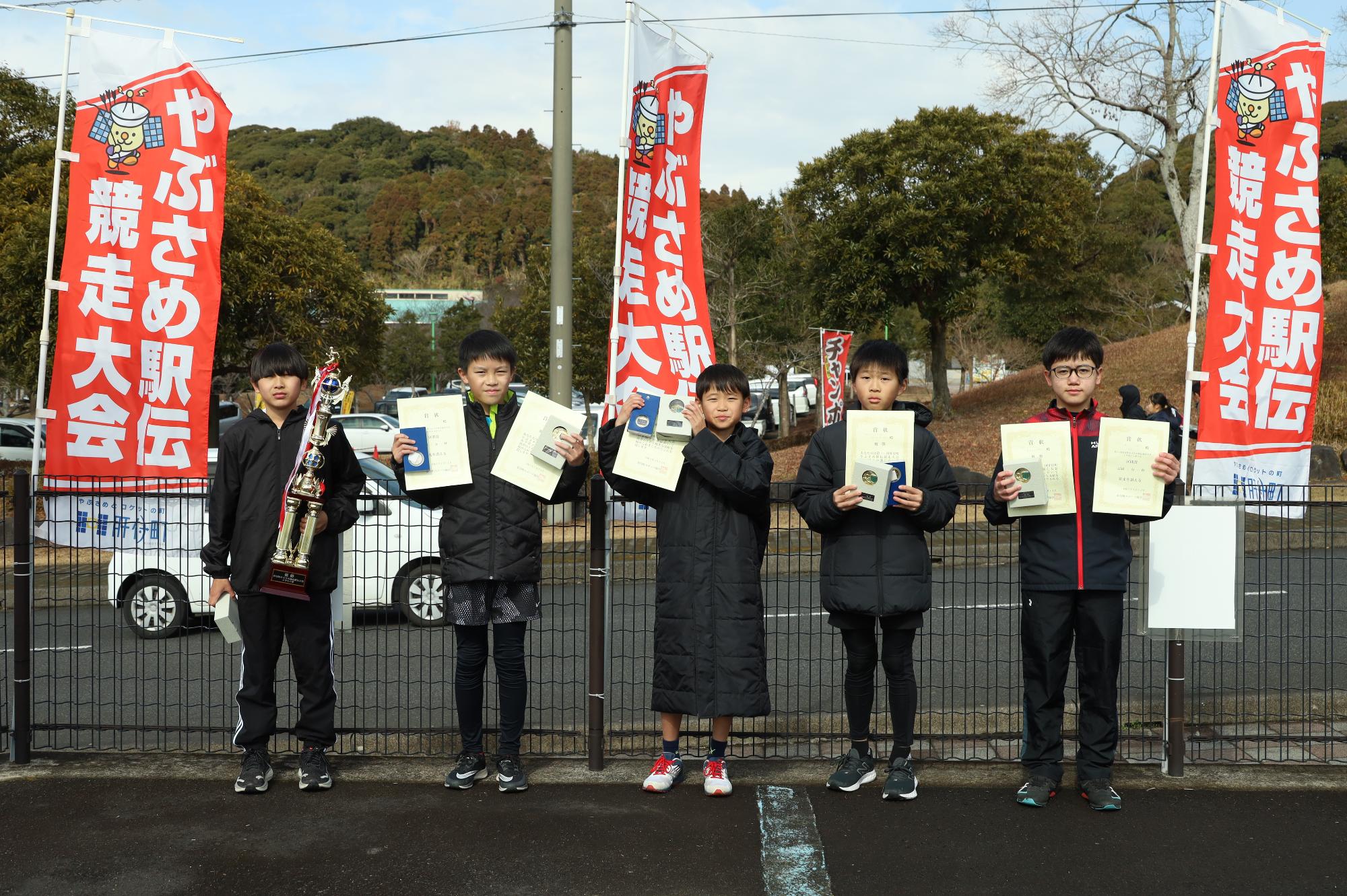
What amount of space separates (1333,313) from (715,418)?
87.1ft

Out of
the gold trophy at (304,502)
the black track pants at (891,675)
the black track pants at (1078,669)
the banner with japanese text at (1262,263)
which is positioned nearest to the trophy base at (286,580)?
the gold trophy at (304,502)

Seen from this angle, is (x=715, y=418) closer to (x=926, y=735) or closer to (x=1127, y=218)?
(x=926, y=735)

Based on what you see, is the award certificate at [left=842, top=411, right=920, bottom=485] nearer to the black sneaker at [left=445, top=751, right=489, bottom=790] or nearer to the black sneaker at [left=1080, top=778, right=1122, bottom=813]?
the black sneaker at [left=1080, top=778, right=1122, bottom=813]

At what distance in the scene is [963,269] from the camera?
22750 millimetres

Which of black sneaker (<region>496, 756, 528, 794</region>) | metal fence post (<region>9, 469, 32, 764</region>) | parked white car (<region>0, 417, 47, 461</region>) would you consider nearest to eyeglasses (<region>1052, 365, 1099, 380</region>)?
black sneaker (<region>496, 756, 528, 794</region>)

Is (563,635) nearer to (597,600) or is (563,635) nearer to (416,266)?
(597,600)

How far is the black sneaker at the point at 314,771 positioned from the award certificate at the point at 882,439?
2.45 m

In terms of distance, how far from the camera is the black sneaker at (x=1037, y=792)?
425 cm

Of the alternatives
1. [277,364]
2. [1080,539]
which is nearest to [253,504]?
[277,364]

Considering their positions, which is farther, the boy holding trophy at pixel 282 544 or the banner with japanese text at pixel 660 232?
the banner with japanese text at pixel 660 232

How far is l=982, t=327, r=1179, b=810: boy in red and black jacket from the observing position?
425cm

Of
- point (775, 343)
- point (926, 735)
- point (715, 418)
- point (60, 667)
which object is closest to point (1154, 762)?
point (926, 735)

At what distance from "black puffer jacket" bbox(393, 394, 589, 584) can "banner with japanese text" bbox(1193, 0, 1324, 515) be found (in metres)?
2.97

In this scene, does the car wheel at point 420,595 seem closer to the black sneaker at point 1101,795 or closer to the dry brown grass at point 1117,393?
the black sneaker at point 1101,795
